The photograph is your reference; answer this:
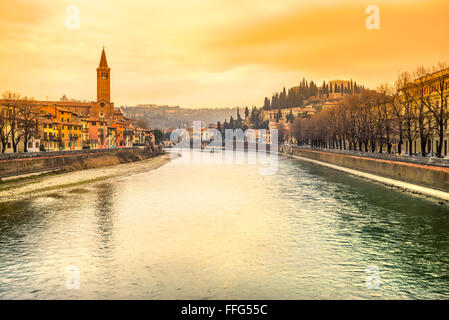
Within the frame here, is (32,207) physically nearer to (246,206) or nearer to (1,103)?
(246,206)

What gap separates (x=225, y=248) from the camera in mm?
17000

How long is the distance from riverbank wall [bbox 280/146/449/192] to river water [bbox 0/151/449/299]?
3602 millimetres

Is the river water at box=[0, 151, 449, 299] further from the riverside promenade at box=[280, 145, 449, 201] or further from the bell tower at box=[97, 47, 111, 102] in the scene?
the bell tower at box=[97, 47, 111, 102]

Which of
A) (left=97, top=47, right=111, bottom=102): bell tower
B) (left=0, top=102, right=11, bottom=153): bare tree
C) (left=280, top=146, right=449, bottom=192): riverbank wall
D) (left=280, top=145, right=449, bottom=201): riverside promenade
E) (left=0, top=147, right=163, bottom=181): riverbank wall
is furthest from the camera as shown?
(left=97, top=47, right=111, bottom=102): bell tower

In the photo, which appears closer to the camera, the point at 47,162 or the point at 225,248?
the point at 225,248

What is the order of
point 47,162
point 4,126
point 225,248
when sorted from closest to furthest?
point 225,248, point 47,162, point 4,126

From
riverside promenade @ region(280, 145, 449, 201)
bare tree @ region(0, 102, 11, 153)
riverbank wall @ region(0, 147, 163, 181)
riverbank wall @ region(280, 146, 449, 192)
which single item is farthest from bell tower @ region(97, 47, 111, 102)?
riverside promenade @ region(280, 145, 449, 201)

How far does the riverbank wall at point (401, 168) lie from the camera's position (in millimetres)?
32875

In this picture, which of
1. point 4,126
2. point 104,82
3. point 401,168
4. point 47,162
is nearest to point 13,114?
point 4,126

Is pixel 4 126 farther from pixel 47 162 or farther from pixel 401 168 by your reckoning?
pixel 401 168

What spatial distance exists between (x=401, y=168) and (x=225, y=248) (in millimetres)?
29395

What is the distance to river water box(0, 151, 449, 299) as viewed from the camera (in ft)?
40.4

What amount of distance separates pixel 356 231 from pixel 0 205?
2273 centimetres
